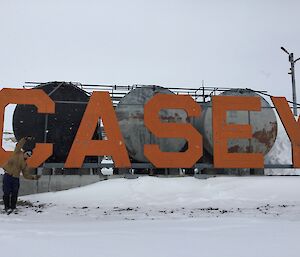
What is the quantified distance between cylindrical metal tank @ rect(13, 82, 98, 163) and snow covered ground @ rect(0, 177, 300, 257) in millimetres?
2340

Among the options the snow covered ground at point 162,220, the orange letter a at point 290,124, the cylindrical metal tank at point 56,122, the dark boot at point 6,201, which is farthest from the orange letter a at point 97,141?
the orange letter a at point 290,124

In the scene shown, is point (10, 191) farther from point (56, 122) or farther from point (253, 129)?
point (253, 129)

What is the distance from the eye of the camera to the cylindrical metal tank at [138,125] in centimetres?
1447

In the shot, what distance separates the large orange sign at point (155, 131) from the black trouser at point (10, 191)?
3.79 meters

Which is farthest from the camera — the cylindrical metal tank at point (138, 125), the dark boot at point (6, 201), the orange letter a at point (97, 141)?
the cylindrical metal tank at point (138, 125)

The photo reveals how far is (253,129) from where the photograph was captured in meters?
15.0

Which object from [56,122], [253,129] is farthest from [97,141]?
[253,129]

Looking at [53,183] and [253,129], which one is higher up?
[253,129]

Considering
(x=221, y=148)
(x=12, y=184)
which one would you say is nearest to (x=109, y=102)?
(x=221, y=148)

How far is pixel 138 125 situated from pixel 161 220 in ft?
24.7

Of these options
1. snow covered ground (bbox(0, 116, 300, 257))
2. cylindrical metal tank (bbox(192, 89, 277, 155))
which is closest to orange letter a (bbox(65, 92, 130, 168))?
snow covered ground (bbox(0, 116, 300, 257))

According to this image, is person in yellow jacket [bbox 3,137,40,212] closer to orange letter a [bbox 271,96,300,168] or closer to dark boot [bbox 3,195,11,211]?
dark boot [bbox 3,195,11,211]

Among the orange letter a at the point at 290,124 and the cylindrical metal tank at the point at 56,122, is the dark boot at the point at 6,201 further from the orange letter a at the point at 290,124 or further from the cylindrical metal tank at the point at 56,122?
the orange letter a at the point at 290,124

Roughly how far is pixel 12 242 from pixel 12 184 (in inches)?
191
